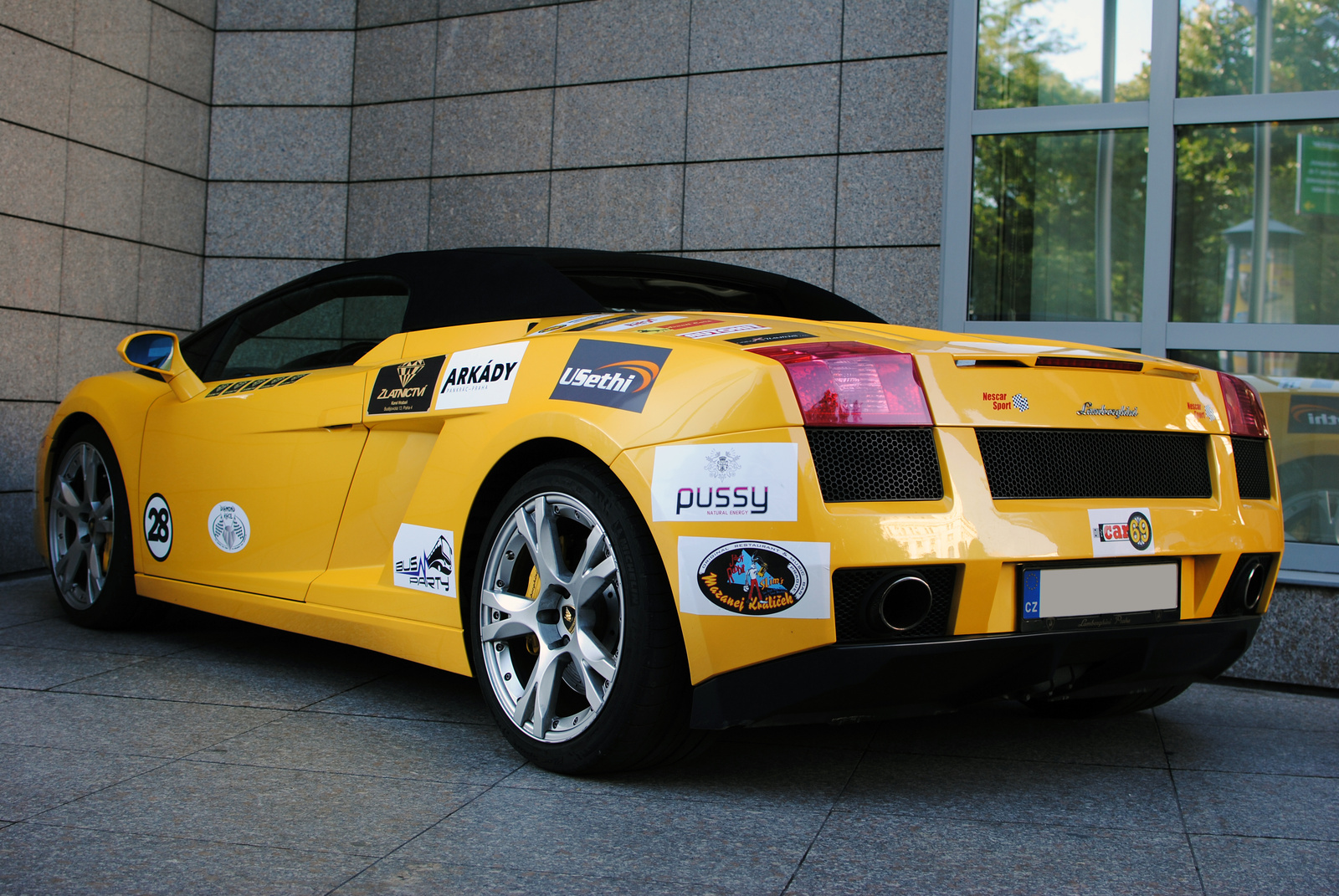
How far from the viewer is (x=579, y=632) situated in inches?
106

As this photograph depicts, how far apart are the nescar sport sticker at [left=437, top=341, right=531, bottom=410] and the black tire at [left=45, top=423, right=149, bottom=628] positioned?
74.7 inches

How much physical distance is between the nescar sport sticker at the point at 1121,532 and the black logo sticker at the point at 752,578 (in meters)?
0.70

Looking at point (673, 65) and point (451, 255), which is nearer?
point (451, 255)

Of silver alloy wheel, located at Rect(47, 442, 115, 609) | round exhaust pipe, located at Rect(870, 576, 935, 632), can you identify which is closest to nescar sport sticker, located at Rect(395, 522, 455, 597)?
round exhaust pipe, located at Rect(870, 576, 935, 632)

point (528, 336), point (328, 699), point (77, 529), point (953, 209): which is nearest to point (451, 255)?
point (528, 336)

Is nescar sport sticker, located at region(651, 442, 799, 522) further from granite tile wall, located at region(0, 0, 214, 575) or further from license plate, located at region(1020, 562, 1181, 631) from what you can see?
granite tile wall, located at region(0, 0, 214, 575)

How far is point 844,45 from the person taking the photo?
639 cm

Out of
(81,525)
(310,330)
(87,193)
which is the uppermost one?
(87,193)

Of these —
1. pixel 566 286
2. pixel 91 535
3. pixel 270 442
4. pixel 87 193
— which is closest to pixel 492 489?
pixel 566 286

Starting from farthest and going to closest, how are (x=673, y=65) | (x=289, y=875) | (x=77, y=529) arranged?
(x=673, y=65) → (x=77, y=529) → (x=289, y=875)

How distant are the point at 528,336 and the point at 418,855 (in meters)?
1.35

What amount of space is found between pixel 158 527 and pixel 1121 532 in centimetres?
331

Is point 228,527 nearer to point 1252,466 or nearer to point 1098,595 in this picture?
point 1098,595

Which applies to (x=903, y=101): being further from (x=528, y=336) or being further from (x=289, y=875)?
(x=289, y=875)
